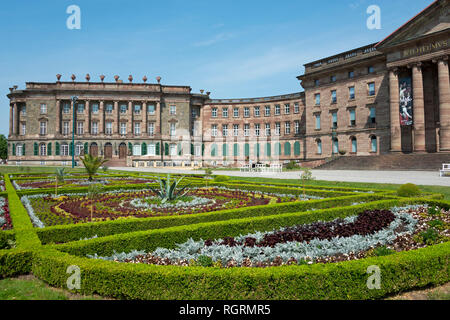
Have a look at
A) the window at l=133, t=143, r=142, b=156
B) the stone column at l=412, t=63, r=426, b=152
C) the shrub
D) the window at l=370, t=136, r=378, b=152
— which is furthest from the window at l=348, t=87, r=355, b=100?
the window at l=133, t=143, r=142, b=156

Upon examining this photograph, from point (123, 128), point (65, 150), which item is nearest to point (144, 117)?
point (123, 128)

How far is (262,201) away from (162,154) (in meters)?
45.6

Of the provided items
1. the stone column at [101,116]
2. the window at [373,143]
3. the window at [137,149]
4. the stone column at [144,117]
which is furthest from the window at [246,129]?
the stone column at [101,116]

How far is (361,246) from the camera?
585 centimetres

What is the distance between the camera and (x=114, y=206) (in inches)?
430

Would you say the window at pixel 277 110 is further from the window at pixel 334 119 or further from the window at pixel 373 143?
the window at pixel 373 143

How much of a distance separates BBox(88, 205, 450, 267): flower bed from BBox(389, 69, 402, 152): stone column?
31223mm

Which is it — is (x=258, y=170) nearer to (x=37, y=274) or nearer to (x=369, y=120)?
(x=369, y=120)

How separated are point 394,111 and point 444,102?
16.4ft

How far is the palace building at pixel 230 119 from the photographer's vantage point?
37.8 m

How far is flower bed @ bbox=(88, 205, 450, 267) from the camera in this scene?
521 cm

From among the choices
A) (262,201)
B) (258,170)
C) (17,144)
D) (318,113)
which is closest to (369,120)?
(318,113)

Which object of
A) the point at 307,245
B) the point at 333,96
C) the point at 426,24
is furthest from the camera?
the point at 333,96

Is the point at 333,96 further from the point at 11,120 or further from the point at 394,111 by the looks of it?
the point at 11,120
